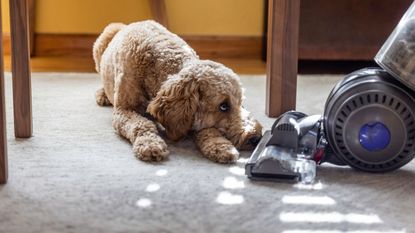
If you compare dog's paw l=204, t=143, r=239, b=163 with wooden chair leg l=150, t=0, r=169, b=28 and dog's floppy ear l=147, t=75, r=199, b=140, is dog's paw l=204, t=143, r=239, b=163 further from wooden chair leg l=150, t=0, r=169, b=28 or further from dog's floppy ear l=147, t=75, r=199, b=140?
wooden chair leg l=150, t=0, r=169, b=28

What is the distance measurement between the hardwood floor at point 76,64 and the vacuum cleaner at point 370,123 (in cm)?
110

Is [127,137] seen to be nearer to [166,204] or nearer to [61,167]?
[61,167]

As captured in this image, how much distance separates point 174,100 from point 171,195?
11.6 inches

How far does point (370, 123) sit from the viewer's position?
131 cm

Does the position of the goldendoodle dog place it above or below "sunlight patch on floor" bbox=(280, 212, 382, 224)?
above

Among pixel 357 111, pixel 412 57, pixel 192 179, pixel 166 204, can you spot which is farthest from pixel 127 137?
pixel 412 57

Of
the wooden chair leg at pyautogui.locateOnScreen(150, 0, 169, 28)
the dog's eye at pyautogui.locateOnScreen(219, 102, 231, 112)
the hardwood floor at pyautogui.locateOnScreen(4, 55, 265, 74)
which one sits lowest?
the hardwood floor at pyautogui.locateOnScreen(4, 55, 265, 74)

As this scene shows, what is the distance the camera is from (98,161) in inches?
56.1

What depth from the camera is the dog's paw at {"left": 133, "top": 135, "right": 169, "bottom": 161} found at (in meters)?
1.42

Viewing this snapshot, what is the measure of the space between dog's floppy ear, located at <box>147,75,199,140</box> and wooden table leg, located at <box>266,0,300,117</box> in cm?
37

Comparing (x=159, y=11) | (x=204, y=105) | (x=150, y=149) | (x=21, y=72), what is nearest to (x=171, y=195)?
(x=150, y=149)

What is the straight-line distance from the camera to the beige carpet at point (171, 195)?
3.63ft

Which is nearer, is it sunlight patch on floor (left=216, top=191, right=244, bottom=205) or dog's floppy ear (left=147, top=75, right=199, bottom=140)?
sunlight patch on floor (left=216, top=191, right=244, bottom=205)

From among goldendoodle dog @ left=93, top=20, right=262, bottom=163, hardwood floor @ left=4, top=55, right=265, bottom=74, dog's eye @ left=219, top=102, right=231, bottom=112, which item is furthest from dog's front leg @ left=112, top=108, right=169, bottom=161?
hardwood floor @ left=4, top=55, right=265, bottom=74
